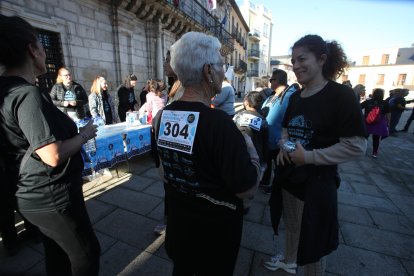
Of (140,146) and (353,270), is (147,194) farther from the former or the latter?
(353,270)

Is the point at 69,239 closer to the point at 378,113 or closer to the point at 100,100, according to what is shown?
the point at 100,100

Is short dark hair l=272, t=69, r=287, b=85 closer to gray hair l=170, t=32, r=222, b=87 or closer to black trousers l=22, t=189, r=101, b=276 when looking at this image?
gray hair l=170, t=32, r=222, b=87

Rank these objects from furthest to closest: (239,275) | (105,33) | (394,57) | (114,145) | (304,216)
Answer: (394,57) → (105,33) → (114,145) → (239,275) → (304,216)

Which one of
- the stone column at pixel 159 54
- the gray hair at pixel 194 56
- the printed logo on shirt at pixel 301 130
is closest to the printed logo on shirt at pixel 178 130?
the gray hair at pixel 194 56

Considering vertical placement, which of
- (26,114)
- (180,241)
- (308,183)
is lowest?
(180,241)

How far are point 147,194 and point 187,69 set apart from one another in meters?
2.90

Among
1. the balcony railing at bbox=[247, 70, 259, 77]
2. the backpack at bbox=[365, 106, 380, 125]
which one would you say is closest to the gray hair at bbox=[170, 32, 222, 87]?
the backpack at bbox=[365, 106, 380, 125]

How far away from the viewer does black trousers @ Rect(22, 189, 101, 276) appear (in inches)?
48.4

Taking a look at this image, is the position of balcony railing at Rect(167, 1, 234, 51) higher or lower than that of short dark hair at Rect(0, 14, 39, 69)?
higher

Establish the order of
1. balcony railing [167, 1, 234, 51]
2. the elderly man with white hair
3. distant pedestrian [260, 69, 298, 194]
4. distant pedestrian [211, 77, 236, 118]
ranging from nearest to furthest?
the elderly man with white hair, distant pedestrian [260, 69, 298, 194], distant pedestrian [211, 77, 236, 118], balcony railing [167, 1, 234, 51]

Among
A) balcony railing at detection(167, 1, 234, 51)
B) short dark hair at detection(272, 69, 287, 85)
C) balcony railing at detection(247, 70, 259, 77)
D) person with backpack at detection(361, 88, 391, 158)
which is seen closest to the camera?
short dark hair at detection(272, 69, 287, 85)

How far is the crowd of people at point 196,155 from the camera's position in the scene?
1.01 m

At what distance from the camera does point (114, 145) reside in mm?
3836

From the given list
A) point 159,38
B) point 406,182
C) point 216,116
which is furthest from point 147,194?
point 159,38
